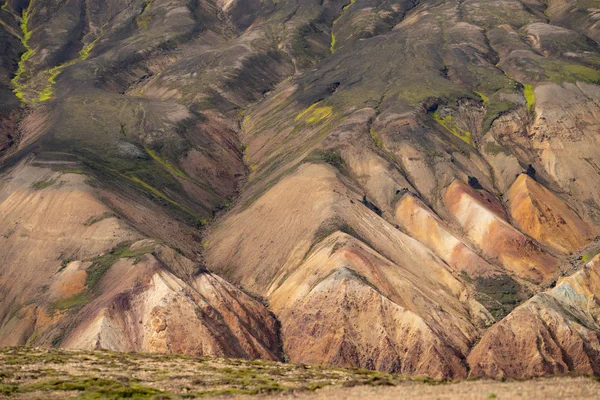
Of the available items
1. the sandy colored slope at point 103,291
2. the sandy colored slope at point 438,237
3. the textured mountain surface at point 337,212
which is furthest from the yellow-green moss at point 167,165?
the sandy colored slope at point 438,237

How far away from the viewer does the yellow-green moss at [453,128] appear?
14457 cm

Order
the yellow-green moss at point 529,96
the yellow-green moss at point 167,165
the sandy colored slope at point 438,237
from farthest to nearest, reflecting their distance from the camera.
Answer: the yellow-green moss at point 529,96 < the yellow-green moss at point 167,165 < the sandy colored slope at point 438,237

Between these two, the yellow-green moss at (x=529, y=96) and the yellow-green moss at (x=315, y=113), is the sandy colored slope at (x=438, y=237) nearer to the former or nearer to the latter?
the yellow-green moss at (x=315, y=113)

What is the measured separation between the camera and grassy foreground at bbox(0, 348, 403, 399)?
47.4 meters

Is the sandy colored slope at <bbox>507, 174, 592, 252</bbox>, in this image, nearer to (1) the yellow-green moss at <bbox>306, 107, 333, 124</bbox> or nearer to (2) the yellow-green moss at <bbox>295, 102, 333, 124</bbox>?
(1) the yellow-green moss at <bbox>306, 107, 333, 124</bbox>

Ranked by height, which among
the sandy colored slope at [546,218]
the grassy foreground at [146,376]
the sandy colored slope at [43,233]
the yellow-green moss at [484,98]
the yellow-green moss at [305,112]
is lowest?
the yellow-green moss at [305,112]

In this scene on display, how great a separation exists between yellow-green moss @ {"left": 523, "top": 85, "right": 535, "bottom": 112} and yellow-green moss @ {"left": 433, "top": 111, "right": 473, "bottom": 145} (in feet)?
46.4

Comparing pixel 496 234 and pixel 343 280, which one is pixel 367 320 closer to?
pixel 343 280

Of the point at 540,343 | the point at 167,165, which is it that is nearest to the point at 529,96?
the point at 167,165

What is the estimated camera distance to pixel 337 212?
362 feet

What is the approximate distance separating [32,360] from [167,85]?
14527 cm


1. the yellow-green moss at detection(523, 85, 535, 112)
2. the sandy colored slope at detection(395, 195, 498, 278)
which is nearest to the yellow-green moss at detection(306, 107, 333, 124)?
the sandy colored slope at detection(395, 195, 498, 278)

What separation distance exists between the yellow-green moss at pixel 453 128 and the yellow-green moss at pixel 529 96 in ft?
46.4

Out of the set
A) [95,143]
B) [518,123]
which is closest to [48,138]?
[95,143]
